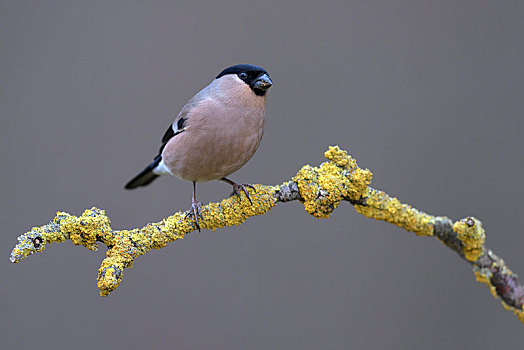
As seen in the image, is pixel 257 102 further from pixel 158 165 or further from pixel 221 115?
pixel 158 165

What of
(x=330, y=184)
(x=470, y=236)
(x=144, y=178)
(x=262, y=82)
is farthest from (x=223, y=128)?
(x=470, y=236)

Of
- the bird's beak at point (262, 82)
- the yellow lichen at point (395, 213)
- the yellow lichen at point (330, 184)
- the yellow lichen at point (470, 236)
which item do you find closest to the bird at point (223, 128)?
the bird's beak at point (262, 82)

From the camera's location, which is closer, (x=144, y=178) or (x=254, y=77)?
(x=254, y=77)

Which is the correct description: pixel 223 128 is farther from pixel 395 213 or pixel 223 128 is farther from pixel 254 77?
pixel 395 213

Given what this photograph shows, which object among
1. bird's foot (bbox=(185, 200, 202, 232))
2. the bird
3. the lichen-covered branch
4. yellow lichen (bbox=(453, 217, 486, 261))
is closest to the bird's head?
the bird

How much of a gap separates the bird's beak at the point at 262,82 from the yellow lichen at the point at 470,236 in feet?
2.11

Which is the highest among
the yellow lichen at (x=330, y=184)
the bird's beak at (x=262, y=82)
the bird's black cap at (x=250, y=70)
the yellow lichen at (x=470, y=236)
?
the bird's black cap at (x=250, y=70)

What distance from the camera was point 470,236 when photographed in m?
1.34

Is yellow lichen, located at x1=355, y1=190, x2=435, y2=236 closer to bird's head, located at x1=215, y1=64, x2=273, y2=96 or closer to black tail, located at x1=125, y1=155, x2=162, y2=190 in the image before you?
bird's head, located at x1=215, y1=64, x2=273, y2=96

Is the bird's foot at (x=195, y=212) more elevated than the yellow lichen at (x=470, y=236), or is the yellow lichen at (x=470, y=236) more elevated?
the bird's foot at (x=195, y=212)

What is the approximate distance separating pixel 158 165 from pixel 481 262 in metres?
1.04

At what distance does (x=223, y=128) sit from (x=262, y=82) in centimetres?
17

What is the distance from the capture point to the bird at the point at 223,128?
1.44 metres

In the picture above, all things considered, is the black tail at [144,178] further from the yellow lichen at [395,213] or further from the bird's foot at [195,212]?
the yellow lichen at [395,213]
